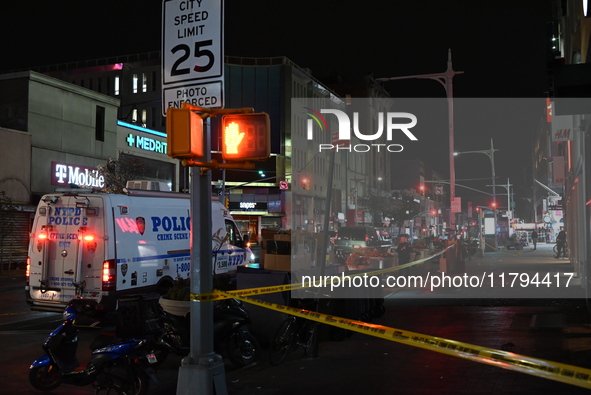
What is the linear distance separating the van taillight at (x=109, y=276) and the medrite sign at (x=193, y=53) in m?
6.26

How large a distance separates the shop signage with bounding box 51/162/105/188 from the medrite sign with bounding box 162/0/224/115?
29.6 meters

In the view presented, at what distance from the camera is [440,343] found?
6.21m

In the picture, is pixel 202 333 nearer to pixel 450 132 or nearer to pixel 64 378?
pixel 64 378

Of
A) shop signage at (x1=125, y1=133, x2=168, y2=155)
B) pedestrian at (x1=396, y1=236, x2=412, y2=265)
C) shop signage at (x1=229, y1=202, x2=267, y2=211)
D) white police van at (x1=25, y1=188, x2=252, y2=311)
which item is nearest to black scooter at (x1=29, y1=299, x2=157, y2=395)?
white police van at (x1=25, y1=188, x2=252, y2=311)

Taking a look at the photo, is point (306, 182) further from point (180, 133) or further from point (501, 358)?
point (501, 358)

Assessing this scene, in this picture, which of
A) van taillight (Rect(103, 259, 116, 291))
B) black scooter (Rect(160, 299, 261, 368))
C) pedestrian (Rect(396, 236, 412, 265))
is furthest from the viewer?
pedestrian (Rect(396, 236, 412, 265))

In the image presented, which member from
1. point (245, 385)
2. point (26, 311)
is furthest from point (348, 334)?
point (26, 311)

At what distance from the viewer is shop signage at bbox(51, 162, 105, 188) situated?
36531mm

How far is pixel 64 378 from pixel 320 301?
4521 millimetres

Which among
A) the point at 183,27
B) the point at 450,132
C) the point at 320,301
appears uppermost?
the point at 450,132

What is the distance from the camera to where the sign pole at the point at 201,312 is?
668 cm

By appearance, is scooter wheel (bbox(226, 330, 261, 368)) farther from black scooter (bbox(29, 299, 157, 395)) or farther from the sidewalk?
black scooter (bbox(29, 299, 157, 395))

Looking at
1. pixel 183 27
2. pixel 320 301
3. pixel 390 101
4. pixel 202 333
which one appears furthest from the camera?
pixel 390 101

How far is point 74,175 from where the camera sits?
37781 millimetres
